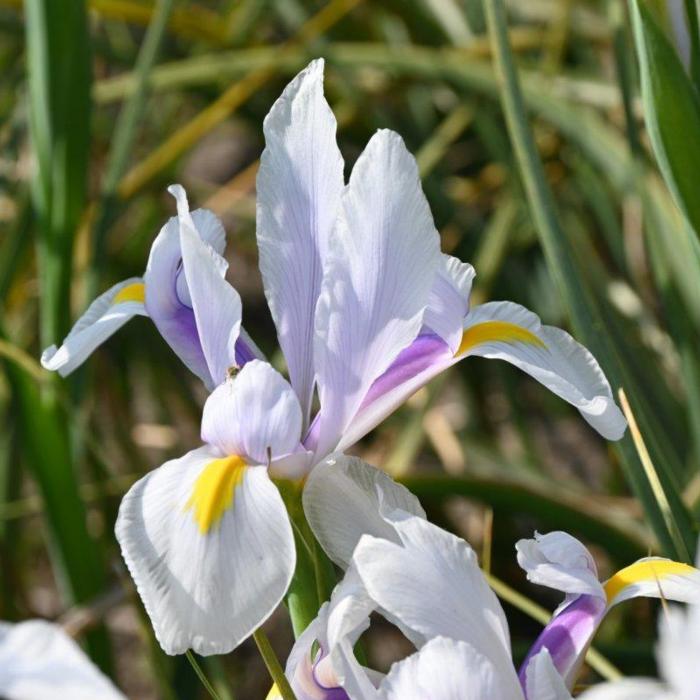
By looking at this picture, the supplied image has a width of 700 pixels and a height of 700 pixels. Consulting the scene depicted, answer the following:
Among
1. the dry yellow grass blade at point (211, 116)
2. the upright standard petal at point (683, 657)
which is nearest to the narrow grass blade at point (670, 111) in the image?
the upright standard petal at point (683, 657)

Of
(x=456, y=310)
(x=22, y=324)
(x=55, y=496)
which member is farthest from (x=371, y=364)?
(x=22, y=324)

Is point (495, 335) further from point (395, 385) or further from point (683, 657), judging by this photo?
point (683, 657)

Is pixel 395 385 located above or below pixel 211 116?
above

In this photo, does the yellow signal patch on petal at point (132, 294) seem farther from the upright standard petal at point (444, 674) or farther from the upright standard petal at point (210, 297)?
the upright standard petal at point (444, 674)

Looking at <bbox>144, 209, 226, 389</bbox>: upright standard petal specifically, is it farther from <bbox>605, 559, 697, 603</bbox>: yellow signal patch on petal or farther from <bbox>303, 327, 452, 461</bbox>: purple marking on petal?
<bbox>605, 559, 697, 603</bbox>: yellow signal patch on petal

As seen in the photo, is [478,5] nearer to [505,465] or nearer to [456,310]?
[505,465]

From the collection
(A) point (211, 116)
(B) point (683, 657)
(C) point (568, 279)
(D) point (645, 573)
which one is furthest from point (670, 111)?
(A) point (211, 116)

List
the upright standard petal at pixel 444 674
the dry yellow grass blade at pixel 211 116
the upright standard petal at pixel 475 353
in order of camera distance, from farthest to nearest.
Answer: the dry yellow grass blade at pixel 211 116 → the upright standard petal at pixel 475 353 → the upright standard petal at pixel 444 674
